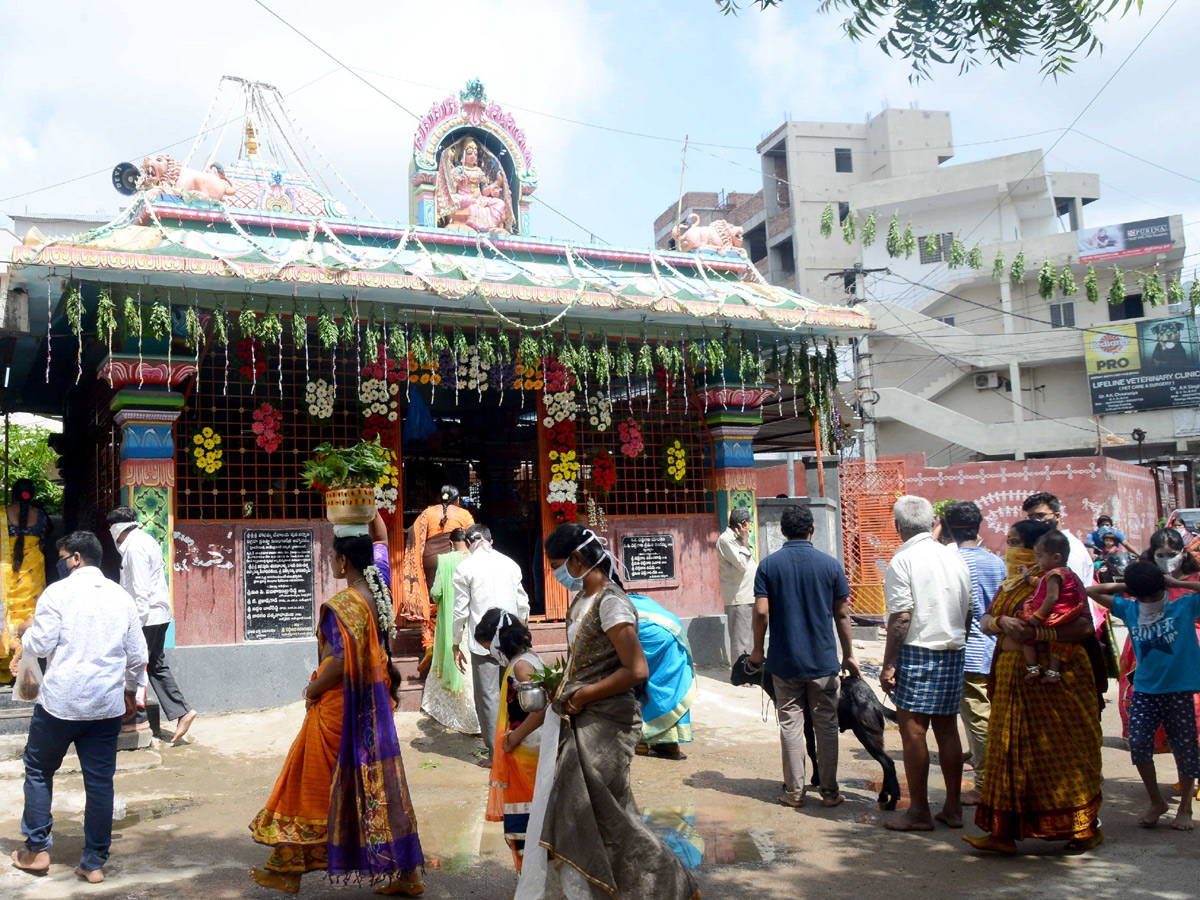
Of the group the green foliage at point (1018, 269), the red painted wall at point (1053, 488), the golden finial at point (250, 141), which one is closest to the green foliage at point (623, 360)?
the golden finial at point (250, 141)

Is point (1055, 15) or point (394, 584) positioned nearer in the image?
point (1055, 15)

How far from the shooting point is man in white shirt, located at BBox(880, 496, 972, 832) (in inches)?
Result: 203

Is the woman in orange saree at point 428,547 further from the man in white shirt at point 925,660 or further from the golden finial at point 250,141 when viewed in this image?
the golden finial at point 250,141

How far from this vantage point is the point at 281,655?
28.4 feet

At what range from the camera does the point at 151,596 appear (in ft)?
24.1

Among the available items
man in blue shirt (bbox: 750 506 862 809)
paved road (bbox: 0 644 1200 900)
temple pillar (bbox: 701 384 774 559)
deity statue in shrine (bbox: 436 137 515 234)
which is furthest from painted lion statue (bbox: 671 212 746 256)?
man in blue shirt (bbox: 750 506 862 809)

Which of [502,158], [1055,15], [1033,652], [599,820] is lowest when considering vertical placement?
[599,820]

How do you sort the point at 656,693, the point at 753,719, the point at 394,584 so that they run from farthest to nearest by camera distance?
1. the point at 394,584
2. the point at 753,719
3. the point at 656,693

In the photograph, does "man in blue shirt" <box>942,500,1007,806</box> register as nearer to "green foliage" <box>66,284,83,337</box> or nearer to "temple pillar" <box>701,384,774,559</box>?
"temple pillar" <box>701,384,774,559</box>

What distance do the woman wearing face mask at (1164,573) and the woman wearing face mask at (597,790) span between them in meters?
3.21

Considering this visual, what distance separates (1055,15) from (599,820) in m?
3.88

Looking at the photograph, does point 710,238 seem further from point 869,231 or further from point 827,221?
point 869,231

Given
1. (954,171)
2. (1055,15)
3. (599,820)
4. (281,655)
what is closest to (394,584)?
(281,655)

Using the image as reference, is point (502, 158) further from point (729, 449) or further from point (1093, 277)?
point (1093, 277)
